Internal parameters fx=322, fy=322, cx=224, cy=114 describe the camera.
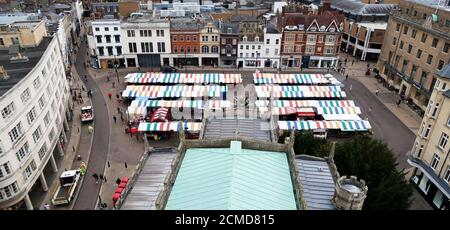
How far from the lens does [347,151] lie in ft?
119

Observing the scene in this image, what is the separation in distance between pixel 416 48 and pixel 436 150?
3476 cm

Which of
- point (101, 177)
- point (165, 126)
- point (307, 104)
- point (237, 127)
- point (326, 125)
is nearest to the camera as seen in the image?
point (237, 127)

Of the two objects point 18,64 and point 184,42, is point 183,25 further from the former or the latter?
point 18,64

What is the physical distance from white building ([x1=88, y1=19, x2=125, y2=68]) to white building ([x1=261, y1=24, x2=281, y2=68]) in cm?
3663

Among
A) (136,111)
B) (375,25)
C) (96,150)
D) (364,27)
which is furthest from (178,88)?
(375,25)

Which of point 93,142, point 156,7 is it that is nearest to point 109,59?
point 156,7

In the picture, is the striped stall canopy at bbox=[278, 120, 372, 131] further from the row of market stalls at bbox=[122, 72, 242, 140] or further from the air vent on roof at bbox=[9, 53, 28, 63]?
the air vent on roof at bbox=[9, 53, 28, 63]

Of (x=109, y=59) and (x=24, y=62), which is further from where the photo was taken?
(x=109, y=59)

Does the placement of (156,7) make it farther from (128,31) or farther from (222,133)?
(222,133)

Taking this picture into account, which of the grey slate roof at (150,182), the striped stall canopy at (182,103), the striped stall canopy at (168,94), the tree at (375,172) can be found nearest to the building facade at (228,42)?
the striped stall canopy at (168,94)

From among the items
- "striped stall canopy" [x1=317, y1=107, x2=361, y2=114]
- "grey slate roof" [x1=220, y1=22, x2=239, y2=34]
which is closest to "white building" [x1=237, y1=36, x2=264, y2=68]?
"grey slate roof" [x1=220, y1=22, x2=239, y2=34]

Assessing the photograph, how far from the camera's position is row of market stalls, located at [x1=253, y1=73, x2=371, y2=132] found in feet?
176

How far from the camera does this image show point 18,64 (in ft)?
149
